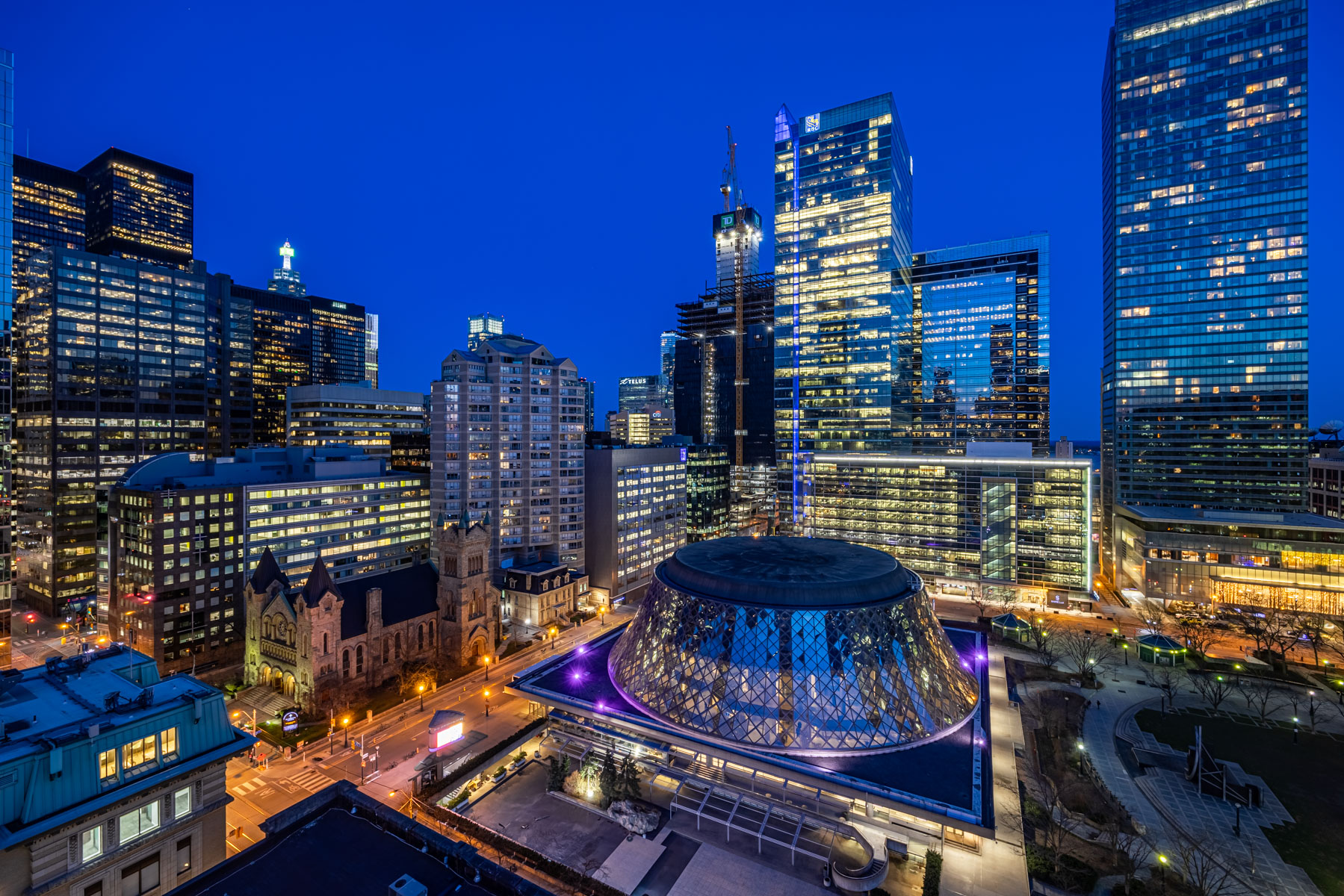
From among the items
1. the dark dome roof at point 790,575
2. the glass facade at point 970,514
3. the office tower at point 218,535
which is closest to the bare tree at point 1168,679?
the glass facade at point 970,514

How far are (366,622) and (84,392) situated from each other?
307ft

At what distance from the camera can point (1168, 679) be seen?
211 ft

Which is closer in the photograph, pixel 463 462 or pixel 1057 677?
pixel 1057 677

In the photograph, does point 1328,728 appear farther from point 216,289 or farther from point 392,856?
point 216,289

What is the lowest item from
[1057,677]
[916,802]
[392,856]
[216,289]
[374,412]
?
[1057,677]

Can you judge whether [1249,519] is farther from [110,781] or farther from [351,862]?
[110,781]

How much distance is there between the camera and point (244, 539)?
84750 mm

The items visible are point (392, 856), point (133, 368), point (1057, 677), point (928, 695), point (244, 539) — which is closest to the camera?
point (392, 856)

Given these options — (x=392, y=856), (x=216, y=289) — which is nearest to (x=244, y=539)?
(x=392, y=856)

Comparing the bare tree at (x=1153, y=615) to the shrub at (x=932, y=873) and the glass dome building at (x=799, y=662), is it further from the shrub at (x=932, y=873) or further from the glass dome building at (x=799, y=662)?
the shrub at (x=932, y=873)

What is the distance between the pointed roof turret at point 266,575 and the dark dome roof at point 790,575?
1899 inches

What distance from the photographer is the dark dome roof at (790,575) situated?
50.3 m

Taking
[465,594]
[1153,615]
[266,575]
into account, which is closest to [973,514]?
[1153,615]

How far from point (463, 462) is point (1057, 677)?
9926 cm
